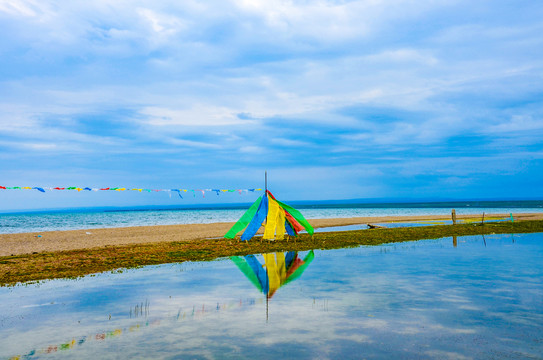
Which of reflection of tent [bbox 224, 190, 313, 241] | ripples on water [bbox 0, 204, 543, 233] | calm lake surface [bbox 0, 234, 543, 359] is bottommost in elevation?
calm lake surface [bbox 0, 234, 543, 359]

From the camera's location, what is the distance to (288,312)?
1106 cm

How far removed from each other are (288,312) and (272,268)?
24.5ft

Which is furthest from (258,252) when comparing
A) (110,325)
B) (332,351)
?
(332,351)

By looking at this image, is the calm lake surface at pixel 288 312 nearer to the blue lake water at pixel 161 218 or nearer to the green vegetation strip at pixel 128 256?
the green vegetation strip at pixel 128 256

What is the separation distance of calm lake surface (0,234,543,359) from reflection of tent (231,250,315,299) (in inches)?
3.1

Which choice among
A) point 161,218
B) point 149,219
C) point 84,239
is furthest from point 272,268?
point 161,218

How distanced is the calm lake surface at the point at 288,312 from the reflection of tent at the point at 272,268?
0.08 metres

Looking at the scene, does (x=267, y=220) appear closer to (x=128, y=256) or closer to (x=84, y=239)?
(x=128, y=256)

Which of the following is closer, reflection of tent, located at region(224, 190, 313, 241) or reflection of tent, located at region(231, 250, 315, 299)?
reflection of tent, located at region(231, 250, 315, 299)

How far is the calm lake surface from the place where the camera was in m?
8.37

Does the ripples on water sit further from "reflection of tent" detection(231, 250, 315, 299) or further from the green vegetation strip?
"reflection of tent" detection(231, 250, 315, 299)

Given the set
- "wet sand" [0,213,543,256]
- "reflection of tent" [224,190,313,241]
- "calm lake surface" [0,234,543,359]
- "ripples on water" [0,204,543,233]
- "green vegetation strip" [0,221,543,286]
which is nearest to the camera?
"calm lake surface" [0,234,543,359]

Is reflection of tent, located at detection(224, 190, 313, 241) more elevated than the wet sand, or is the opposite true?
reflection of tent, located at detection(224, 190, 313, 241)

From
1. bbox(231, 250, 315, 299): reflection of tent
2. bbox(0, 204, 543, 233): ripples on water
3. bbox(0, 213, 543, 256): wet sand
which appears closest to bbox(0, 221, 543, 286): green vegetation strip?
bbox(231, 250, 315, 299): reflection of tent
